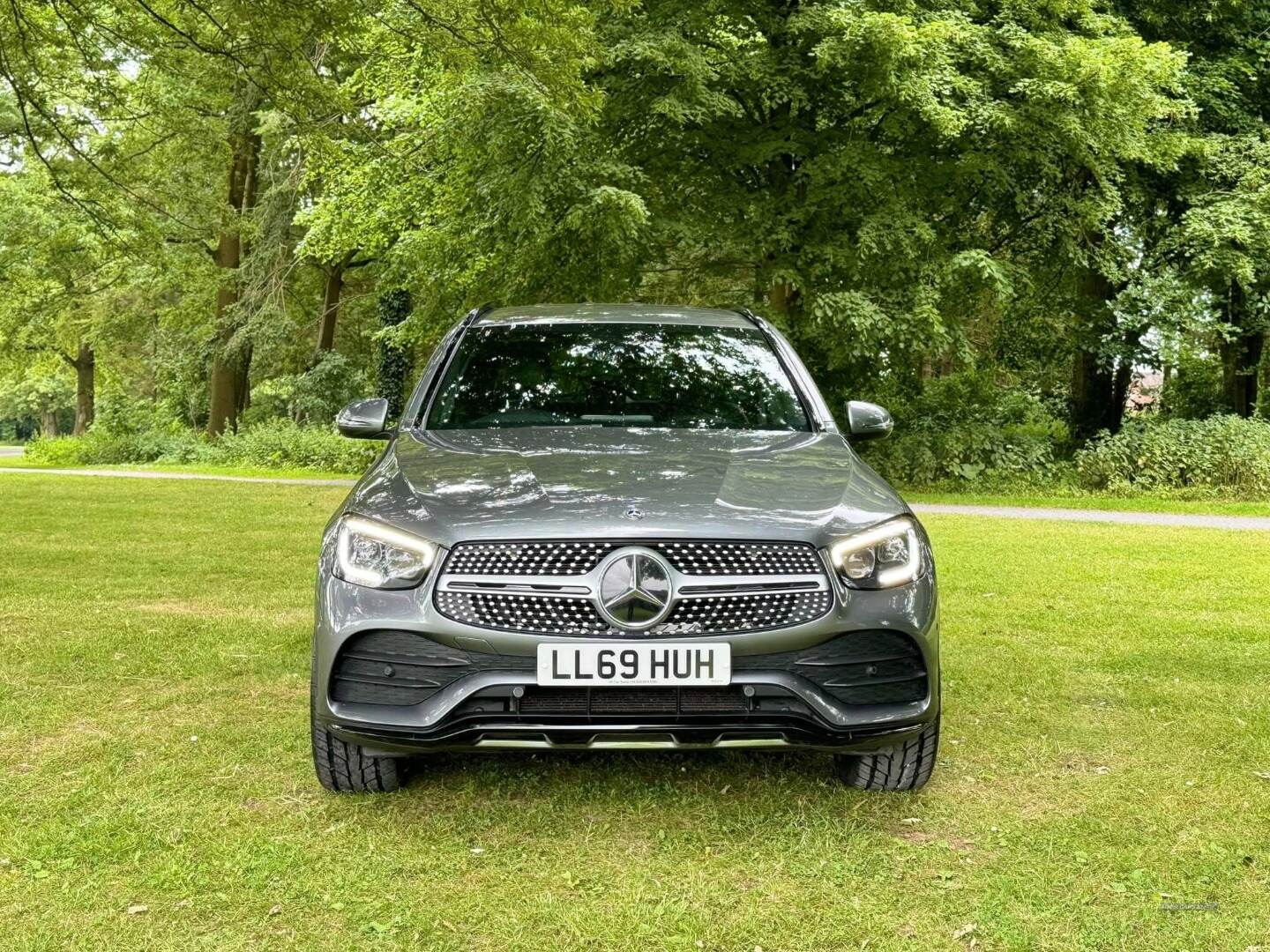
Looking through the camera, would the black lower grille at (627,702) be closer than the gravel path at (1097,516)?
Yes

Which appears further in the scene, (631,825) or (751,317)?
(751,317)

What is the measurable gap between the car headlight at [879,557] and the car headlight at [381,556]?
1187mm

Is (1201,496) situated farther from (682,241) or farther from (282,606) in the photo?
(282,606)

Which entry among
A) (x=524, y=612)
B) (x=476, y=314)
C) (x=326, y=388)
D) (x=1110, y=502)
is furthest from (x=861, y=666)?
(x=326, y=388)

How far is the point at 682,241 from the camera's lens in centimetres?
1634

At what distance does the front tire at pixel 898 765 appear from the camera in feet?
11.9

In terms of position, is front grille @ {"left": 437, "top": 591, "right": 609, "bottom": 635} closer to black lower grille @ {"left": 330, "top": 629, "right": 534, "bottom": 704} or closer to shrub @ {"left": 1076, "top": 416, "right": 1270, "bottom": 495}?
black lower grille @ {"left": 330, "top": 629, "right": 534, "bottom": 704}

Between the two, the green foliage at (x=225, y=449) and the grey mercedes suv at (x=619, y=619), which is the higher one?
the grey mercedes suv at (x=619, y=619)

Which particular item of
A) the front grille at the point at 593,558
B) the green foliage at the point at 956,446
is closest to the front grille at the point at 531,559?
the front grille at the point at 593,558

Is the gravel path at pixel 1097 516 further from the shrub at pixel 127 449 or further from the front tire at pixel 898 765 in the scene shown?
the shrub at pixel 127 449

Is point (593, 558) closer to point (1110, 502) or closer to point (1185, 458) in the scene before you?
point (1110, 502)

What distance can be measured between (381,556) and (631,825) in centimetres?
111

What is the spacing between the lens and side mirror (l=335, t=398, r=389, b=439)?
14.9 ft

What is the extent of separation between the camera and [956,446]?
1748cm
